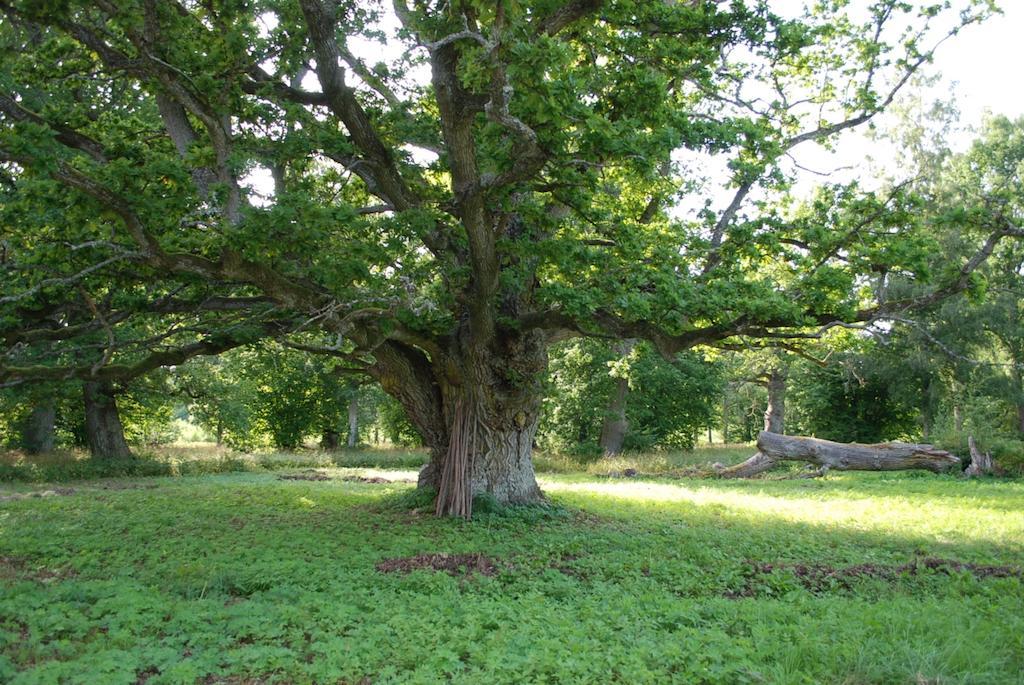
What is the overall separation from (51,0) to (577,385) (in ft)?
75.4

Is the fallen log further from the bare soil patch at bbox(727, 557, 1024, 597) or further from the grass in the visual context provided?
the bare soil patch at bbox(727, 557, 1024, 597)

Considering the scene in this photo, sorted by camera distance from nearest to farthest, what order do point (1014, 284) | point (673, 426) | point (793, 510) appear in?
1. point (793, 510)
2. point (1014, 284)
3. point (673, 426)

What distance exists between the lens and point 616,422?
28375 mm

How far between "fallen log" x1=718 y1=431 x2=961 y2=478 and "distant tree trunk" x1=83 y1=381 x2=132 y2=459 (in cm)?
1969

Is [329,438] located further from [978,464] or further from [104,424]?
[978,464]


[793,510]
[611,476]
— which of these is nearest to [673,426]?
[611,476]

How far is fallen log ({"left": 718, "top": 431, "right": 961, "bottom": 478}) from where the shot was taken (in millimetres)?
19938

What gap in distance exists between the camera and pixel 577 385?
28812 mm

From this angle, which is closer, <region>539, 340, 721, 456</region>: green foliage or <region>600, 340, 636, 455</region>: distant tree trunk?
<region>600, 340, 636, 455</region>: distant tree trunk

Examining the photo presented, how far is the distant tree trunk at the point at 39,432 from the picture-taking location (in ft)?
74.1

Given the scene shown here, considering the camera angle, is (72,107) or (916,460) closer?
(72,107)

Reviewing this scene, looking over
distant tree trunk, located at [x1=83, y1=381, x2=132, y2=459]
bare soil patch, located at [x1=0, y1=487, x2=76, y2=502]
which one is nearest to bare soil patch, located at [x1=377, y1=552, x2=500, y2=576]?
bare soil patch, located at [x1=0, y1=487, x2=76, y2=502]

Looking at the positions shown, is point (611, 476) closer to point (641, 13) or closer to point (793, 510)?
point (793, 510)

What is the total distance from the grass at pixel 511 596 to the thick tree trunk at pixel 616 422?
48.0 feet
